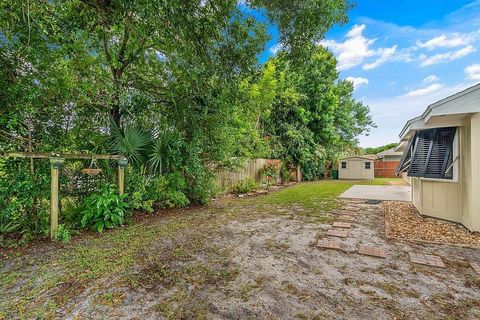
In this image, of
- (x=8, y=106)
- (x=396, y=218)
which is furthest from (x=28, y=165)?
(x=396, y=218)

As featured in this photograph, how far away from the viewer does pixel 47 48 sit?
345 cm

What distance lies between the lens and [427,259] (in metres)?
2.90

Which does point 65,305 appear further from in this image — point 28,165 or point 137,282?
point 28,165

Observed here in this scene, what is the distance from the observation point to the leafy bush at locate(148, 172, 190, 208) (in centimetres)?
560

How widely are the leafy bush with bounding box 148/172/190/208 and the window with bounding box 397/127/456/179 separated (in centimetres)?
573

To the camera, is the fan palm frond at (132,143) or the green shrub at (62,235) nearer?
the green shrub at (62,235)

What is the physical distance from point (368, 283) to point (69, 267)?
347 centimetres

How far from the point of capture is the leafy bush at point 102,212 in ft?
13.5

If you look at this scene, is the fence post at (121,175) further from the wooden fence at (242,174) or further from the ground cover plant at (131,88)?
the wooden fence at (242,174)

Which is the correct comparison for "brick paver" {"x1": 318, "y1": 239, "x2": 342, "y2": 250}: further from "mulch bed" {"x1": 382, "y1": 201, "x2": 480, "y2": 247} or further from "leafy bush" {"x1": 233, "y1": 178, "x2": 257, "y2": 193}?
"leafy bush" {"x1": 233, "y1": 178, "x2": 257, "y2": 193}

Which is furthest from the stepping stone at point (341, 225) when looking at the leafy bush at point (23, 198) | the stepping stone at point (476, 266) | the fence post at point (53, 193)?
the leafy bush at point (23, 198)

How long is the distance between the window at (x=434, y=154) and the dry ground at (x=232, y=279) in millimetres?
1916

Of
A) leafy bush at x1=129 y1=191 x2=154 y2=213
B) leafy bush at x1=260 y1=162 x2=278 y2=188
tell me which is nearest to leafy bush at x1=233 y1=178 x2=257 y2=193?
leafy bush at x1=260 y1=162 x2=278 y2=188

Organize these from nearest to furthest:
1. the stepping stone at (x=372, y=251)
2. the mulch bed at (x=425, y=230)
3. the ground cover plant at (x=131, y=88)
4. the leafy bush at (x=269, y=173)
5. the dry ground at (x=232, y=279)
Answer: the dry ground at (x=232, y=279) → the stepping stone at (x=372, y=251) → the ground cover plant at (x=131, y=88) → the mulch bed at (x=425, y=230) → the leafy bush at (x=269, y=173)
